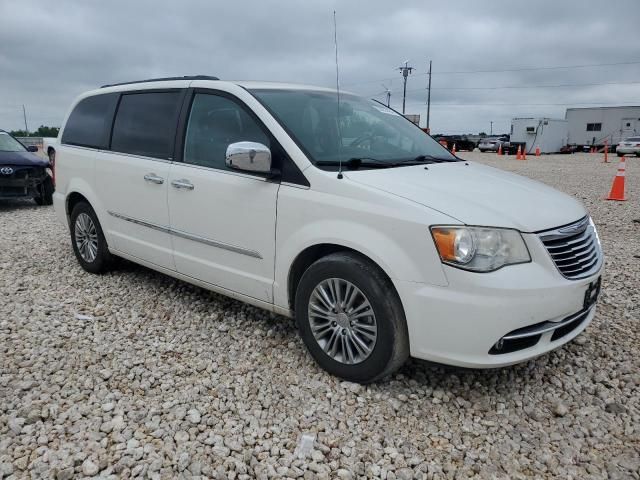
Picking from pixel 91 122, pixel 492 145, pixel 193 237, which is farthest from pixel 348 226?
pixel 492 145

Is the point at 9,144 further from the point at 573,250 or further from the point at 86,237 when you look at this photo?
the point at 573,250

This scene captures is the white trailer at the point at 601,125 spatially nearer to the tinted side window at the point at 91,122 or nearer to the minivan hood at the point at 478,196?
the minivan hood at the point at 478,196

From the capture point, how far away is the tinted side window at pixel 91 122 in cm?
477

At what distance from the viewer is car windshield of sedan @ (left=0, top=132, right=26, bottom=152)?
10.2 metres

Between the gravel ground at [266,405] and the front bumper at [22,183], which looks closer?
the gravel ground at [266,405]

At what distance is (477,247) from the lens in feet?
8.60

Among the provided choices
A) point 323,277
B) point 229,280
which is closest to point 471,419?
point 323,277

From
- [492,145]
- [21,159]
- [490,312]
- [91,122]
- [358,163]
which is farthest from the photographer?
[492,145]

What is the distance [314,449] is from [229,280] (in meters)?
1.45

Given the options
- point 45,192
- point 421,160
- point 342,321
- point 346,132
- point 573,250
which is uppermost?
point 346,132

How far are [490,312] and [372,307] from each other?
0.62 meters

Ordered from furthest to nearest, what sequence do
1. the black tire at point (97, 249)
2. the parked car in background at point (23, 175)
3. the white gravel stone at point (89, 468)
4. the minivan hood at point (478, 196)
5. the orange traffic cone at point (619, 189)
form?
the orange traffic cone at point (619, 189) < the parked car in background at point (23, 175) < the black tire at point (97, 249) < the minivan hood at point (478, 196) < the white gravel stone at point (89, 468)

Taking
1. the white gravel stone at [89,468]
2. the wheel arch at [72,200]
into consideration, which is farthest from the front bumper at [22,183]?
the white gravel stone at [89,468]

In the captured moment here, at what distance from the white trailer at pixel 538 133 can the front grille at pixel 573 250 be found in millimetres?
36370
